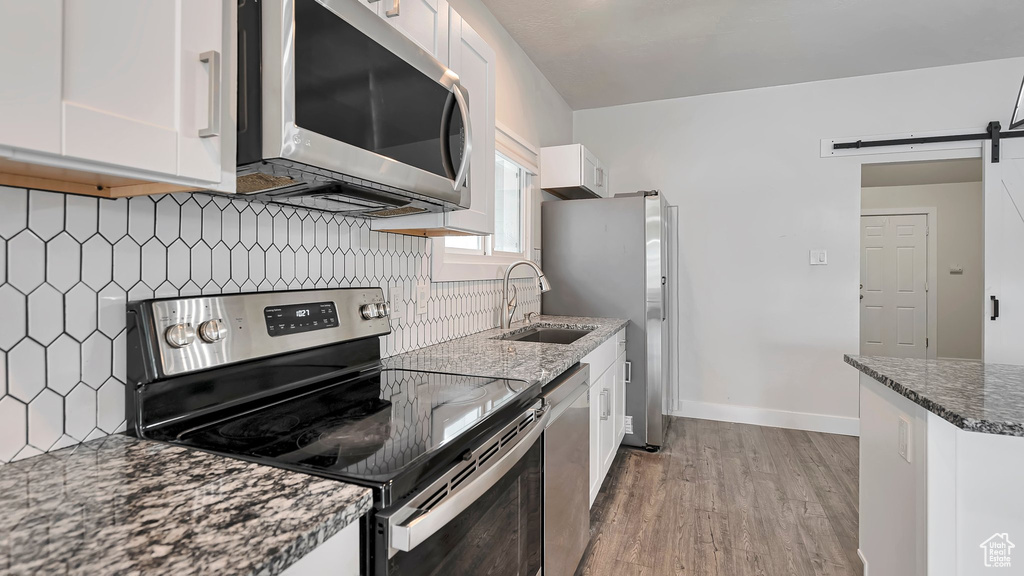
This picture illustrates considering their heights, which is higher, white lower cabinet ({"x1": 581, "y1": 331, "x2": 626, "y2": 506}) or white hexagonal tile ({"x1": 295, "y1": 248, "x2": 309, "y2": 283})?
white hexagonal tile ({"x1": 295, "y1": 248, "x2": 309, "y2": 283})

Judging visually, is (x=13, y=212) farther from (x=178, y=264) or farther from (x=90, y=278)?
(x=178, y=264)

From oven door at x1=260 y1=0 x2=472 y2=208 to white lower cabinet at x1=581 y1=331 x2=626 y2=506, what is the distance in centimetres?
107

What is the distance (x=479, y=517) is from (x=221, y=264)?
0.81m

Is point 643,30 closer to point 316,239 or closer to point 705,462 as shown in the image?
point 316,239

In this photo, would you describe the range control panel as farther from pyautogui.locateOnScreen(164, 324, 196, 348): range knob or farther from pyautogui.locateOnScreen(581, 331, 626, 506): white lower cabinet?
pyautogui.locateOnScreen(581, 331, 626, 506): white lower cabinet

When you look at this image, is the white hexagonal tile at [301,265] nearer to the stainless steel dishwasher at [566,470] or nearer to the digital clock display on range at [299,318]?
the digital clock display on range at [299,318]

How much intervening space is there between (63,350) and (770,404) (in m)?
4.10

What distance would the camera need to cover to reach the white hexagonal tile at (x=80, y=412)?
83cm

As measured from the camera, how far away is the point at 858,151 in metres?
3.51

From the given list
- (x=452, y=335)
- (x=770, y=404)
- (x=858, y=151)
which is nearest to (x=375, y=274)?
(x=452, y=335)

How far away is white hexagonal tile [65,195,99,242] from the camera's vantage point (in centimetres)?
83

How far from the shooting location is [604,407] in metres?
2.35

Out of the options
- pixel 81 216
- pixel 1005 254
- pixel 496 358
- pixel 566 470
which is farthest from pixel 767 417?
pixel 81 216

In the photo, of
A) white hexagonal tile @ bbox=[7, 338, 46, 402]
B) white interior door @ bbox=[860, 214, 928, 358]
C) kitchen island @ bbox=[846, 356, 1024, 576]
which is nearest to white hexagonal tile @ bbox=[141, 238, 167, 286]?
white hexagonal tile @ bbox=[7, 338, 46, 402]
